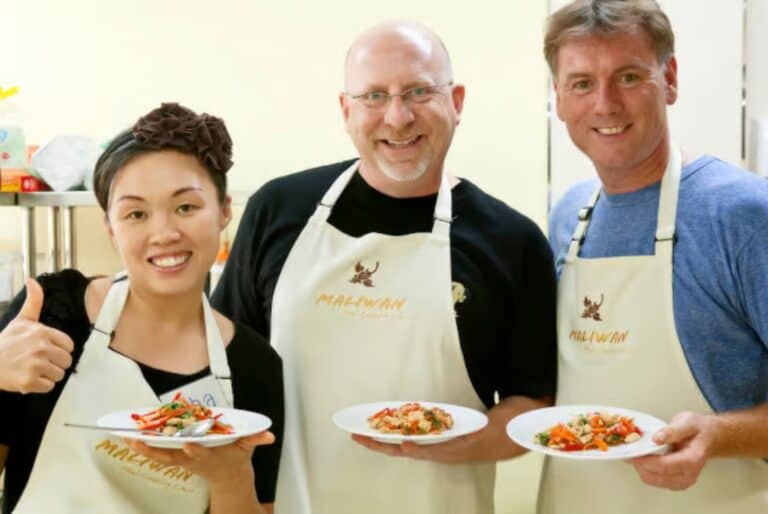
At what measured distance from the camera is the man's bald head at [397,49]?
1.82 meters

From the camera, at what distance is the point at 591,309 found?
5.93 feet

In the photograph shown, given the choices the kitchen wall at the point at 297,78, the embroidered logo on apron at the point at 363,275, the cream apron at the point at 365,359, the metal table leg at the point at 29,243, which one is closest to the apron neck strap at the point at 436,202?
the cream apron at the point at 365,359

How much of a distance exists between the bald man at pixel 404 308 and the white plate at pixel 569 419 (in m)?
0.17

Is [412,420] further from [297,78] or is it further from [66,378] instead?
[297,78]

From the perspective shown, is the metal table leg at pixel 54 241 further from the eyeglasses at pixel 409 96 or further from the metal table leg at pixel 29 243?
the eyeglasses at pixel 409 96

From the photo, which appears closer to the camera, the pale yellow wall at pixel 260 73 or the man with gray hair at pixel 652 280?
the man with gray hair at pixel 652 280

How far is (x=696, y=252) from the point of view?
1.67 meters

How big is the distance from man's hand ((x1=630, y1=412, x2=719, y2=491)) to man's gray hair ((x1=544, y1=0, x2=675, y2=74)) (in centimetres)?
77

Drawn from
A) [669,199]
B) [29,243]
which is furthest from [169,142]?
[29,243]

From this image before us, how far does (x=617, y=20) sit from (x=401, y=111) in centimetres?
48

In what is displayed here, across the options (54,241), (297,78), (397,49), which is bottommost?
(54,241)

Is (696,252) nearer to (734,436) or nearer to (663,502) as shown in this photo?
(734,436)

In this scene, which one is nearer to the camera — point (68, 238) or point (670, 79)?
point (670, 79)

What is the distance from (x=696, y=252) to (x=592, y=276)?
235mm
